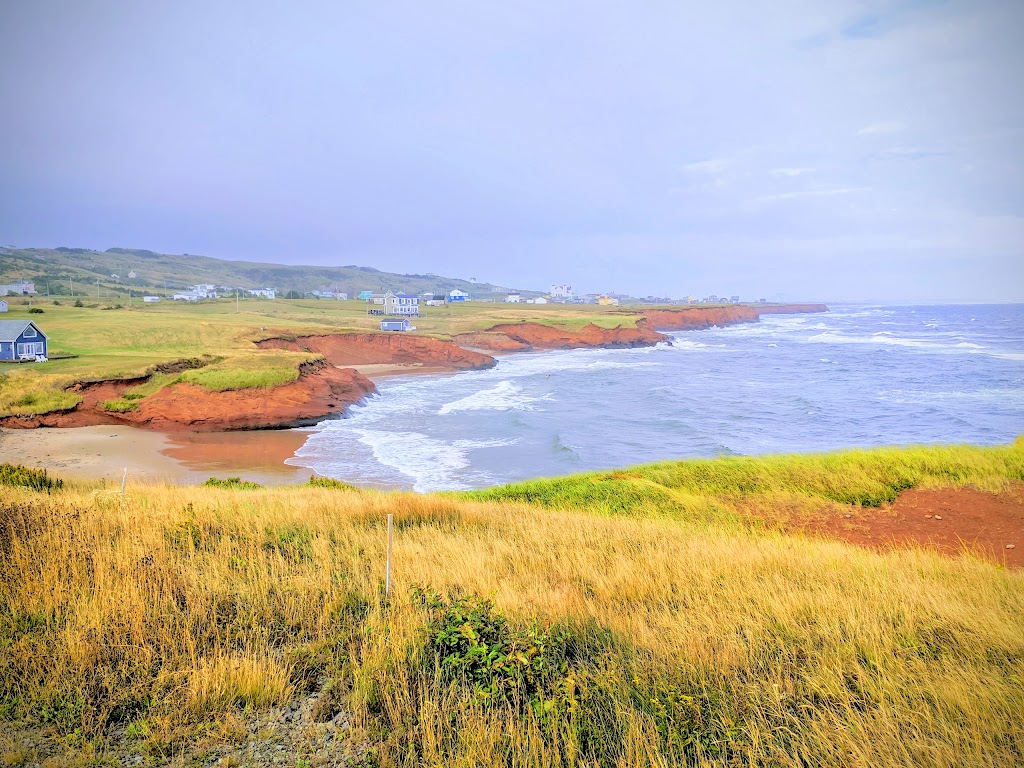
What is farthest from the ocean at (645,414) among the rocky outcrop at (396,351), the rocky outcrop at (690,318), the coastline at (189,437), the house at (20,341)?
the rocky outcrop at (690,318)

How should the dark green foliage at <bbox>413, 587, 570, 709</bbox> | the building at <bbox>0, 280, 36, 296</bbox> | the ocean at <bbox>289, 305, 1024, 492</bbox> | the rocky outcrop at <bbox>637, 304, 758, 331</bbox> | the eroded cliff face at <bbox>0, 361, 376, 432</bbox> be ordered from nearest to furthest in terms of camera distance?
the dark green foliage at <bbox>413, 587, 570, 709</bbox>, the ocean at <bbox>289, 305, 1024, 492</bbox>, the eroded cliff face at <bbox>0, 361, 376, 432</bbox>, the building at <bbox>0, 280, 36, 296</bbox>, the rocky outcrop at <bbox>637, 304, 758, 331</bbox>

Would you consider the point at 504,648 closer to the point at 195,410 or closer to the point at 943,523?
the point at 943,523

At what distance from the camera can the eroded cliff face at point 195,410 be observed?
3438 cm

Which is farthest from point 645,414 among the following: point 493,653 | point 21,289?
point 21,289

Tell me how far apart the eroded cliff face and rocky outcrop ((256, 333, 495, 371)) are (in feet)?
88.4

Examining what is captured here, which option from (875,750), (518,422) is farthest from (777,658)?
(518,422)

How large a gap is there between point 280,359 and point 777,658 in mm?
43054

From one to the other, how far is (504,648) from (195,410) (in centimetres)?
3637

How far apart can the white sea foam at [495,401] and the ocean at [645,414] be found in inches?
6.1

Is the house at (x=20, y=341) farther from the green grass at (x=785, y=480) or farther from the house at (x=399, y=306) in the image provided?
the house at (x=399, y=306)

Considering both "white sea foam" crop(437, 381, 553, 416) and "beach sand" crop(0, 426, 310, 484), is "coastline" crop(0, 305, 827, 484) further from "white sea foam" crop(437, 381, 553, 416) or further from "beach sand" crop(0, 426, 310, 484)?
"white sea foam" crop(437, 381, 553, 416)

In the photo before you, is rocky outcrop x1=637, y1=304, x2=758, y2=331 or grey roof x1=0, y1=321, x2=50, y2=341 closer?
grey roof x1=0, y1=321, x2=50, y2=341

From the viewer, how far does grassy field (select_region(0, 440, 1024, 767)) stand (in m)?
3.62

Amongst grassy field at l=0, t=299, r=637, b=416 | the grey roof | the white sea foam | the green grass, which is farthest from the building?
the green grass
